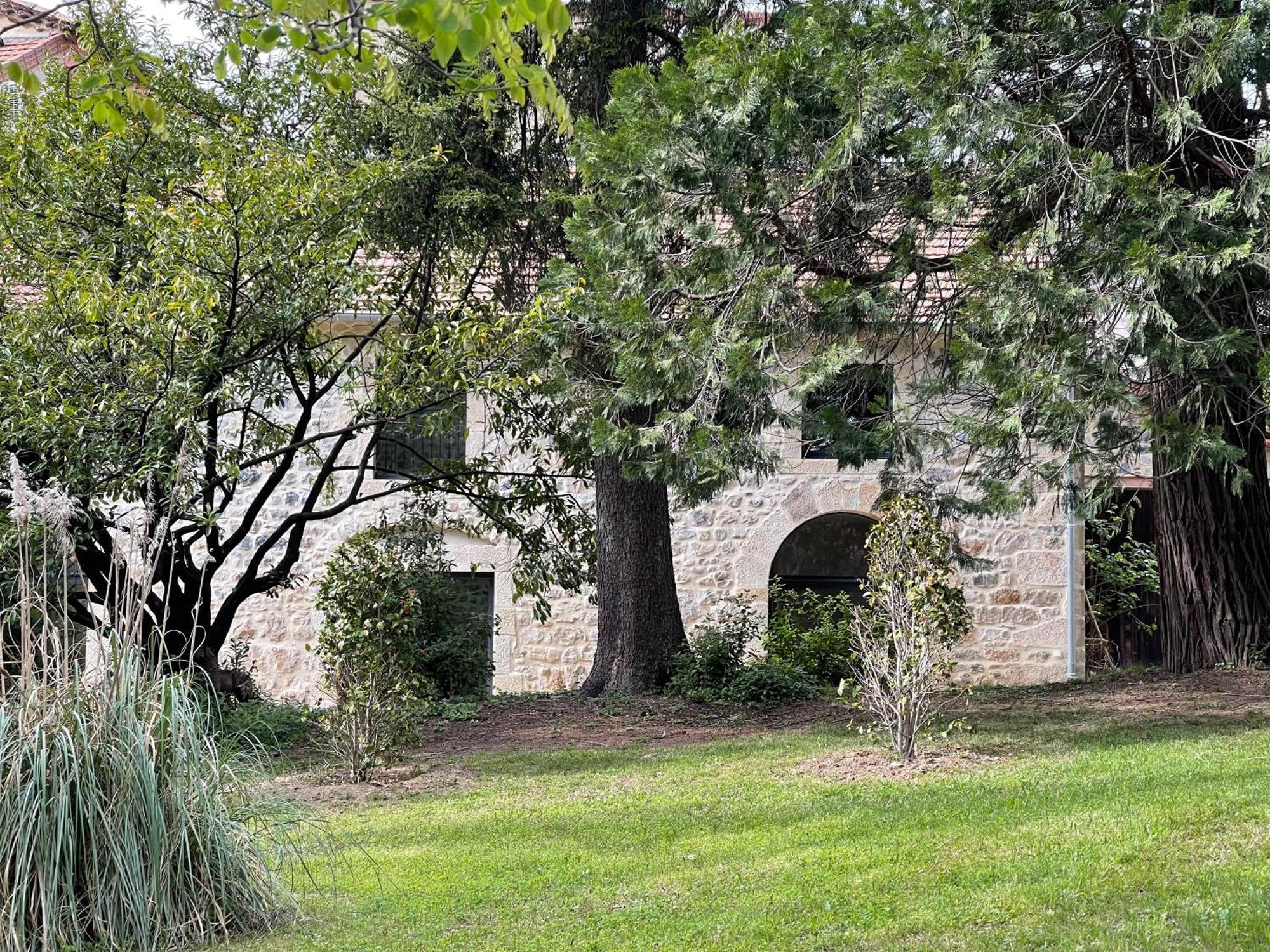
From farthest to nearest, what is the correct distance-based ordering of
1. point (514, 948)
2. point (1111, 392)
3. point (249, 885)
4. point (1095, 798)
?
point (1111, 392), point (1095, 798), point (249, 885), point (514, 948)

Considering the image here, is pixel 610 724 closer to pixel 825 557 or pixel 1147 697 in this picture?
pixel 1147 697

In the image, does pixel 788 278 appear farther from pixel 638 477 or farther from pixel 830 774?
pixel 830 774

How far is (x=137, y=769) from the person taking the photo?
406 centimetres

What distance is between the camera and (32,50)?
13438 millimetres

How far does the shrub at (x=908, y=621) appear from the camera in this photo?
6902mm

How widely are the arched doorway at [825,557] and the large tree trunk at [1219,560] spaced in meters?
5.47

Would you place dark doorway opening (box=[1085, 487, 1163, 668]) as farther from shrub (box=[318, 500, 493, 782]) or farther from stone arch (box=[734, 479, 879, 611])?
shrub (box=[318, 500, 493, 782])

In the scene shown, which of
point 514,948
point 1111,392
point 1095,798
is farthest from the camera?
point 1111,392

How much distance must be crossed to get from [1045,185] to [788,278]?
1485mm

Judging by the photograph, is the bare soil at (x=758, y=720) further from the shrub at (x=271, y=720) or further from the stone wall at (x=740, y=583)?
the stone wall at (x=740, y=583)

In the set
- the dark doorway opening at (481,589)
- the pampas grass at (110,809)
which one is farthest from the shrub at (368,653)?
the dark doorway opening at (481,589)

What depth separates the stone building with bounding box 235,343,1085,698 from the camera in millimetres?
14148

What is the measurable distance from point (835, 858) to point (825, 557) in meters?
10.0

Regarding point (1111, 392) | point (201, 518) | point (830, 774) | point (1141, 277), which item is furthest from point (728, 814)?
point (201, 518)
